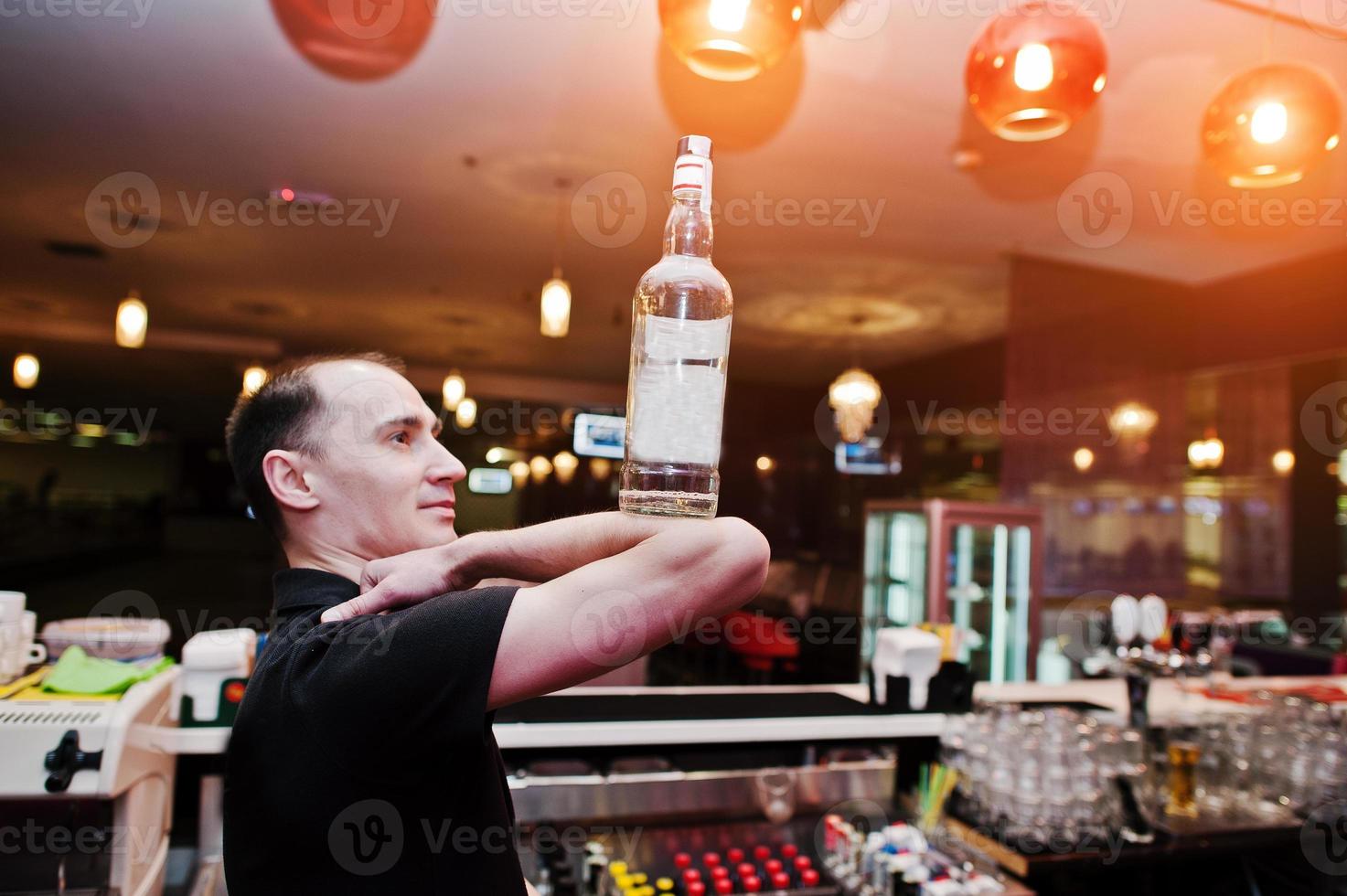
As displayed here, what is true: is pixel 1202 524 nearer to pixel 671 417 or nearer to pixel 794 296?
pixel 794 296

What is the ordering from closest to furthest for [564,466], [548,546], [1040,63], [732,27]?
[548,546]
[732,27]
[1040,63]
[564,466]

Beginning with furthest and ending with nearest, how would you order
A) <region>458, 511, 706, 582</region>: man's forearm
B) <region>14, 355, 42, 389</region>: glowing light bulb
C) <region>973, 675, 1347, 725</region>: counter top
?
1. <region>14, 355, 42, 389</region>: glowing light bulb
2. <region>973, 675, 1347, 725</region>: counter top
3. <region>458, 511, 706, 582</region>: man's forearm

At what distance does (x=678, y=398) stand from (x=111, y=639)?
1.82 m

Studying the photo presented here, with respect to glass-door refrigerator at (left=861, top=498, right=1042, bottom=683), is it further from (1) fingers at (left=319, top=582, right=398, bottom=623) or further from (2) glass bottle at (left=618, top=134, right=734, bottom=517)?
(1) fingers at (left=319, top=582, right=398, bottom=623)

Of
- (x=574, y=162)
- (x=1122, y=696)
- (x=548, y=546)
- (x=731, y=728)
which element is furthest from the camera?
(x=574, y=162)

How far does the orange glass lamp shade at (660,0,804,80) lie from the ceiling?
1193 millimetres

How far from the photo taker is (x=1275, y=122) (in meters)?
2.00

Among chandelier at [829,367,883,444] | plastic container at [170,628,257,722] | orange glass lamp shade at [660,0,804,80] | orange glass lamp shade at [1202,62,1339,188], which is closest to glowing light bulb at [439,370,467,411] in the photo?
chandelier at [829,367,883,444]

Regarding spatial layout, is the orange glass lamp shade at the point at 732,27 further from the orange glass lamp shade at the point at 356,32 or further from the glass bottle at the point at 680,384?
the orange glass lamp shade at the point at 356,32

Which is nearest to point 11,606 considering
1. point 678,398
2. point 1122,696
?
point 678,398

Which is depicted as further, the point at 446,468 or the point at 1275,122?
the point at 1275,122

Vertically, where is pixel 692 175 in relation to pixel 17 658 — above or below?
above

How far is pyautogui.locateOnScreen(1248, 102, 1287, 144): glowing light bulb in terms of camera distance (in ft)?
6.55

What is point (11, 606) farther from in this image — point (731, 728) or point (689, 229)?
point (689, 229)
